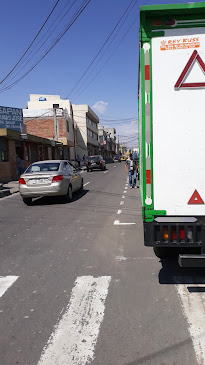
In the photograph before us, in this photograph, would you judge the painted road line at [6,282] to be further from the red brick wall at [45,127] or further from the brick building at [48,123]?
the red brick wall at [45,127]

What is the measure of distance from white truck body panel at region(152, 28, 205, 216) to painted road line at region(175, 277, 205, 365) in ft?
3.23

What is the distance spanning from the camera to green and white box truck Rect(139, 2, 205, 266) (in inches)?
141

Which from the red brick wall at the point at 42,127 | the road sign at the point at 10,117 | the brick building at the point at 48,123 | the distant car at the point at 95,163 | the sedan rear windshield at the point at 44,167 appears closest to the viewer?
the sedan rear windshield at the point at 44,167

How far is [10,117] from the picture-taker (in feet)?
90.7


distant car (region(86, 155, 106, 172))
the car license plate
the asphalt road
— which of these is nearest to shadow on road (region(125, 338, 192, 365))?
the asphalt road

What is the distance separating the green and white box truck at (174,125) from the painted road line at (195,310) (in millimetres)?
447

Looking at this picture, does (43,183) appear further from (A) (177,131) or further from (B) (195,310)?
(B) (195,310)

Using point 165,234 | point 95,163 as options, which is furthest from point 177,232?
point 95,163

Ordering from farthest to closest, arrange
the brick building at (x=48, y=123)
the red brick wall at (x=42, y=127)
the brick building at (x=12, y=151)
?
the red brick wall at (x=42, y=127) → the brick building at (x=48, y=123) → the brick building at (x=12, y=151)

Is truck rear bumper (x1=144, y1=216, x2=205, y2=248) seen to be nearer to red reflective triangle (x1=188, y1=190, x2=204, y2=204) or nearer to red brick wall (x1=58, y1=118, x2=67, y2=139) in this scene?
red reflective triangle (x1=188, y1=190, x2=204, y2=204)

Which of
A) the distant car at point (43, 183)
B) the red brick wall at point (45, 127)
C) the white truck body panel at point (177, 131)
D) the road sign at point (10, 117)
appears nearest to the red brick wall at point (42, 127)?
the red brick wall at point (45, 127)

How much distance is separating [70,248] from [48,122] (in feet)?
135

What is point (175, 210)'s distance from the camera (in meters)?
3.81

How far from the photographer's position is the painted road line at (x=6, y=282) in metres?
4.23
